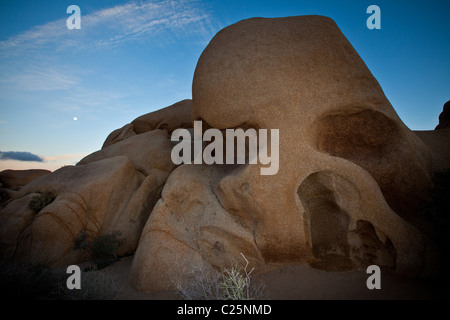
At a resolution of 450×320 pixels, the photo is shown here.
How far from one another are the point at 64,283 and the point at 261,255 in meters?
3.52

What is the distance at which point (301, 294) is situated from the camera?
3830 mm

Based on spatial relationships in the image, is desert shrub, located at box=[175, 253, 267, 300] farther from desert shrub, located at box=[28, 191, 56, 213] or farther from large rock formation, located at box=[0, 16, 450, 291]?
desert shrub, located at box=[28, 191, 56, 213]

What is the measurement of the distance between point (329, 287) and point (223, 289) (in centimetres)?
174

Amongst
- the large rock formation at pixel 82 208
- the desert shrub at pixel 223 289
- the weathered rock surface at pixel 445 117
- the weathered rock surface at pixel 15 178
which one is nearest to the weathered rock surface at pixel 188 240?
the desert shrub at pixel 223 289

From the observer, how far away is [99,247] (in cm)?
573

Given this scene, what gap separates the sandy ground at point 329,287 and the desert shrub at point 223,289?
23 cm

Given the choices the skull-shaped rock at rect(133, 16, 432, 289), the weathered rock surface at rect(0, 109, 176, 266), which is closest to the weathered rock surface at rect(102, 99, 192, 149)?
the weathered rock surface at rect(0, 109, 176, 266)

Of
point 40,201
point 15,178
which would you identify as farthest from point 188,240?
point 15,178

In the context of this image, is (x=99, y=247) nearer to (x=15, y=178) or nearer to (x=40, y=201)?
(x=40, y=201)

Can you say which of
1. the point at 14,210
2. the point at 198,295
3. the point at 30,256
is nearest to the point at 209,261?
the point at 198,295

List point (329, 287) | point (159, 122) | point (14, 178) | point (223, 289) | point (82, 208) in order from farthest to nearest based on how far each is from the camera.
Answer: point (14, 178) → point (159, 122) → point (82, 208) → point (223, 289) → point (329, 287)

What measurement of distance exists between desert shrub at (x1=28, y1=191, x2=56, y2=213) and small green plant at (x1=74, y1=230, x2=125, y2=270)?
1.22 meters

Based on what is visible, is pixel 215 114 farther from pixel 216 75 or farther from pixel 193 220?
pixel 193 220

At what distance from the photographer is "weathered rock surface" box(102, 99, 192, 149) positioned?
11.9 metres
